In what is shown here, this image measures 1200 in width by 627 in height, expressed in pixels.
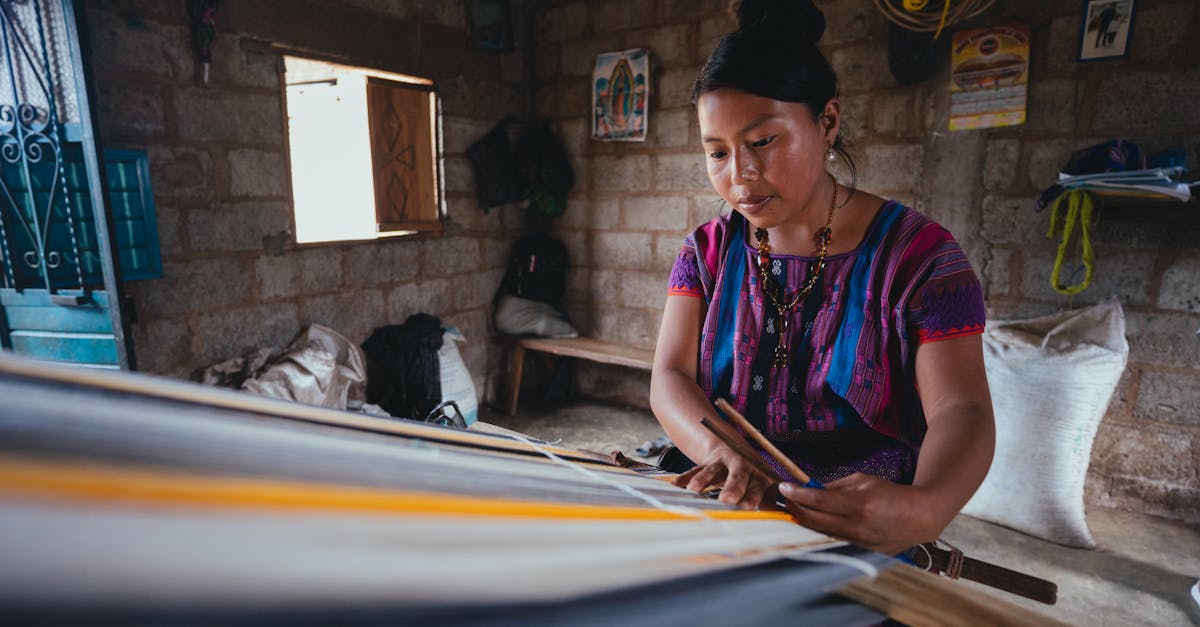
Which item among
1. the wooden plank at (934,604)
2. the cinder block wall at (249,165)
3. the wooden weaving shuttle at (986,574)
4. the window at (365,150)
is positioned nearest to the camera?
the wooden plank at (934,604)

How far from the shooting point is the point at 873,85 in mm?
3107

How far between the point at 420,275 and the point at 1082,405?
3.34 metres

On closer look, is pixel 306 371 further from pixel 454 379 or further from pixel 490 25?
pixel 490 25

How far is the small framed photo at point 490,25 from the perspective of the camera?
3840 millimetres

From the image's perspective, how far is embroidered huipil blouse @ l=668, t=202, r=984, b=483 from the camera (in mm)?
1126

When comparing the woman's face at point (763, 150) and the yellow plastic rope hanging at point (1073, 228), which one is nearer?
the woman's face at point (763, 150)

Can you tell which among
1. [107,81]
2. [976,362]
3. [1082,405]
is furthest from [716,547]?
[107,81]

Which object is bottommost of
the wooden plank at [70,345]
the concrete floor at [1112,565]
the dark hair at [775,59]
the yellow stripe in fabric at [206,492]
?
the concrete floor at [1112,565]

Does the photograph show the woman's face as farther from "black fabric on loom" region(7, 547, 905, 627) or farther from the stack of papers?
the stack of papers

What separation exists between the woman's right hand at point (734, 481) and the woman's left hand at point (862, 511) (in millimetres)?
59

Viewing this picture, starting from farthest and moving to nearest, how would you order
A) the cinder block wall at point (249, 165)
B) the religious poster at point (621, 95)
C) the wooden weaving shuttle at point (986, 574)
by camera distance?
the religious poster at point (621, 95)
the cinder block wall at point (249, 165)
the wooden weaving shuttle at point (986, 574)

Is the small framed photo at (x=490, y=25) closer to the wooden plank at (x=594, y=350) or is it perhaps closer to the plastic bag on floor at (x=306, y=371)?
the wooden plank at (x=594, y=350)

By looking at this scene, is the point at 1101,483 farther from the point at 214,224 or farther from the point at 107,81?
the point at 107,81

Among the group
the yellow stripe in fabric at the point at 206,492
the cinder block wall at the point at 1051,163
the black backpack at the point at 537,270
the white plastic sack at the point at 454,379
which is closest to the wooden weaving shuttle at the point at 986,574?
the yellow stripe in fabric at the point at 206,492
